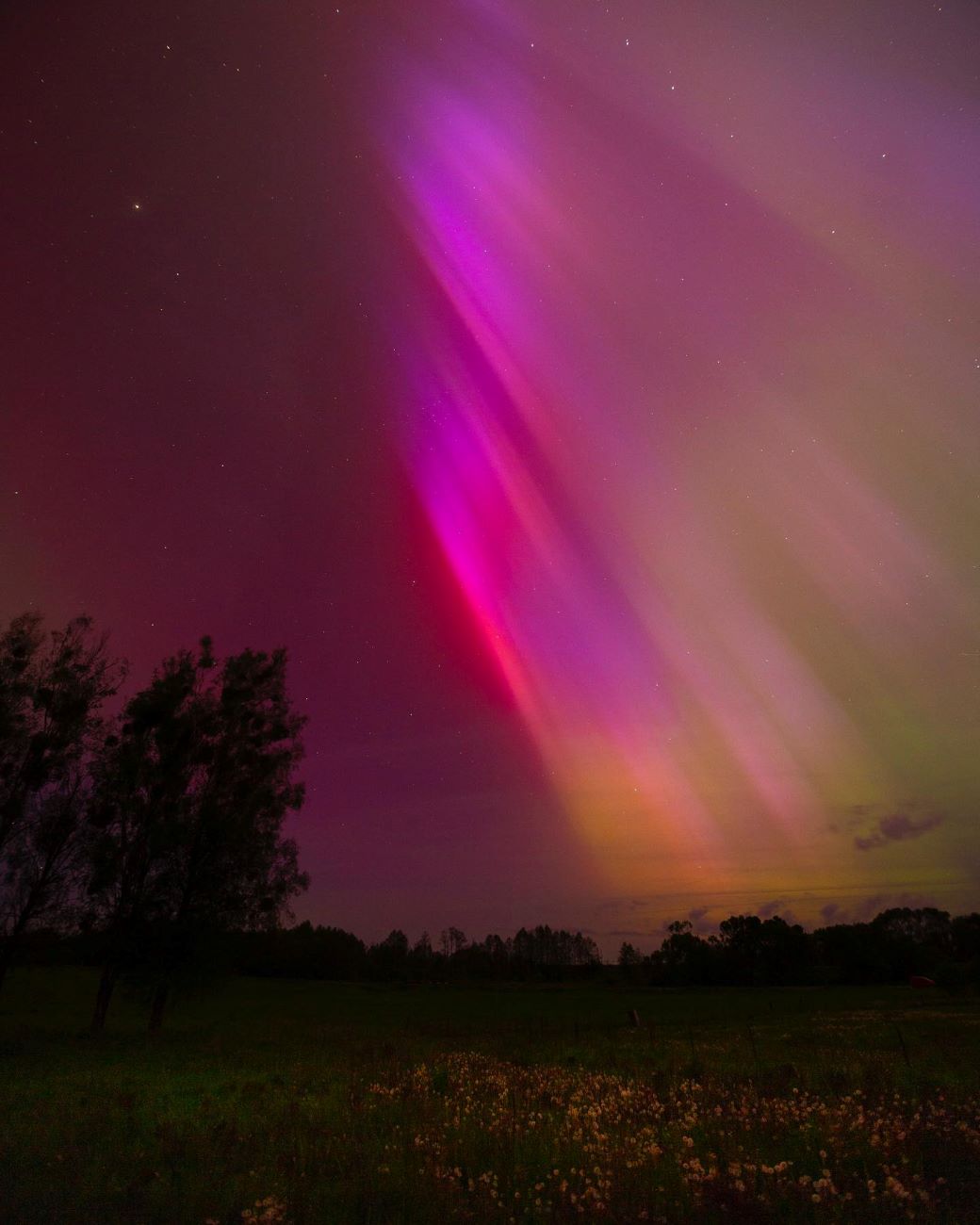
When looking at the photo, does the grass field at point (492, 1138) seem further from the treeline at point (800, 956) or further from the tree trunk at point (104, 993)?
the treeline at point (800, 956)

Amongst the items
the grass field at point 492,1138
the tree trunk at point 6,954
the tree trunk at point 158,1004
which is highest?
the tree trunk at point 6,954

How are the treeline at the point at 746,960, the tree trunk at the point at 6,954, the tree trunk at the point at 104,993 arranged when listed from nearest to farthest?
the tree trunk at the point at 6,954
the tree trunk at the point at 104,993
the treeline at the point at 746,960

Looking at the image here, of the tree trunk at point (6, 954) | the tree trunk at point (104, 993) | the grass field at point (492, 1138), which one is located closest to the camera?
the grass field at point (492, 1138)

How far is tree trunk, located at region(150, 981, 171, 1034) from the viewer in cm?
3531

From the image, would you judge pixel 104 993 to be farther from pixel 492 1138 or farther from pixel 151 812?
pixel 492 1138

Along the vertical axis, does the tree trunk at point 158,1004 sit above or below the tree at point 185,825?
below

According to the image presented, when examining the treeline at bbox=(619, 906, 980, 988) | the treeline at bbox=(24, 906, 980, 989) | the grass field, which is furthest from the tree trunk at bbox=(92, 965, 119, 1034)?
the treeline at bbox=(619, 906, 980, 988)

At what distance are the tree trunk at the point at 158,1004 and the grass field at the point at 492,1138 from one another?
11766 mm

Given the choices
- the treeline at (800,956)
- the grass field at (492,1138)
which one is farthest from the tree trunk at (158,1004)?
the treeline at (800,956)

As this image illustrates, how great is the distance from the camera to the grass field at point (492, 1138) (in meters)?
8.38

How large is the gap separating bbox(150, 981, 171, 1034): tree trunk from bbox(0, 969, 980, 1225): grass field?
463 inches

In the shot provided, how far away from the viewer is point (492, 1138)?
445 inches

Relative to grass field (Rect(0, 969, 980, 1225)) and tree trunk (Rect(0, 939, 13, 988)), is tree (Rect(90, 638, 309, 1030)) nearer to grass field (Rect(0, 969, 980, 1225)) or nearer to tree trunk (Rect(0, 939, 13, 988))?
tree trunk (Rect(0, 939, 13, 988))

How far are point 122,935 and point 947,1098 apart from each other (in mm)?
33695
